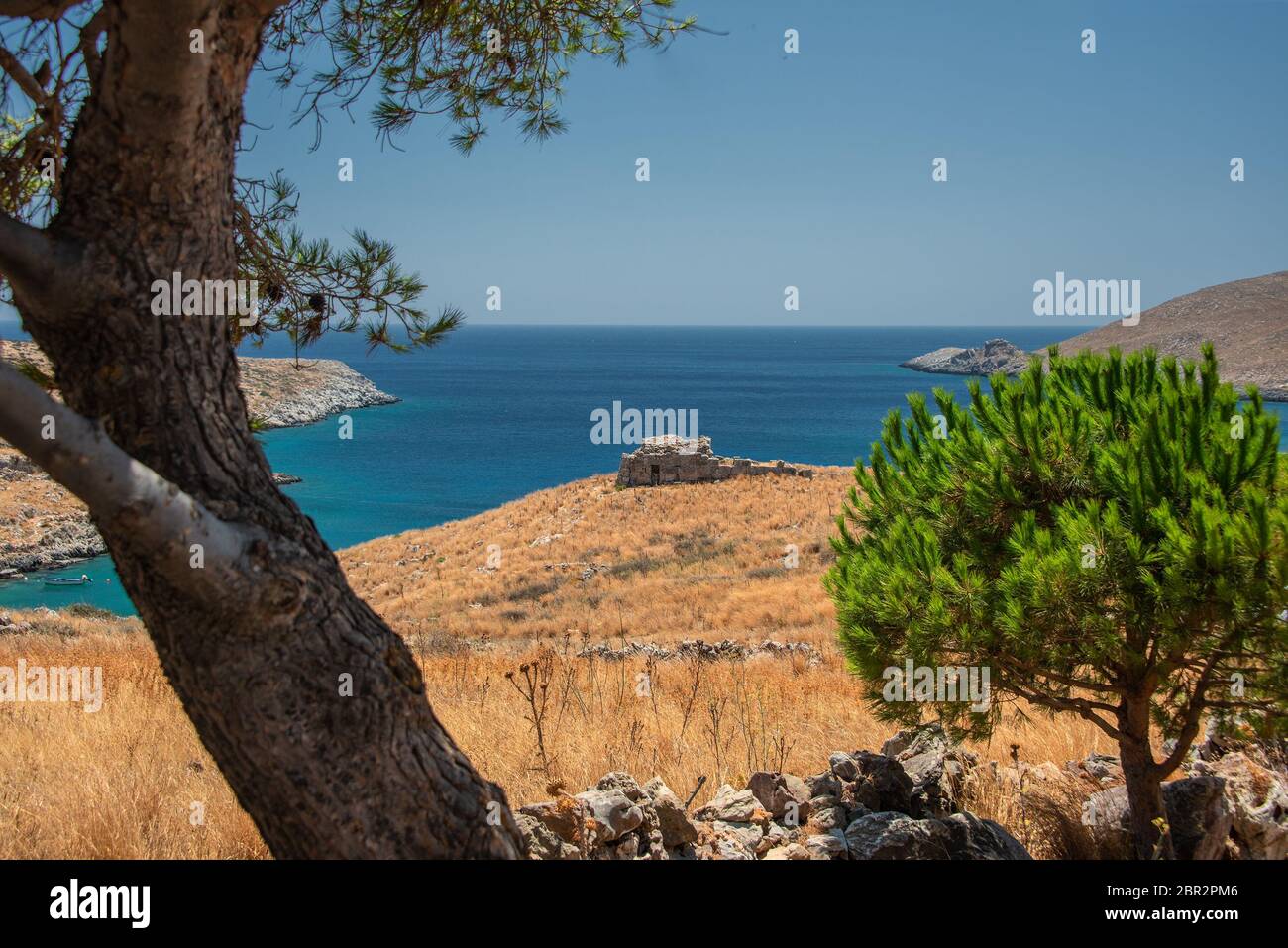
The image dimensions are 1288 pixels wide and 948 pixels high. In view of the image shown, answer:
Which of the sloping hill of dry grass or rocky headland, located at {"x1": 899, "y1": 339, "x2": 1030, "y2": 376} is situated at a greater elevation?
rocky headland, located at {"x1": 899, "y1": 339, "x2": 1030, "y2": 376}

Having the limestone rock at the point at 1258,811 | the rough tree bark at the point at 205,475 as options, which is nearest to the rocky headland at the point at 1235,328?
→ the limestone rock at the point at 1258,811

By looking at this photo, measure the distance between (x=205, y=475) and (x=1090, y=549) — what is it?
3511mm

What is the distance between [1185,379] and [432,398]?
14586 centimetres

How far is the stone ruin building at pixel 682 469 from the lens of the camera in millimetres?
44469

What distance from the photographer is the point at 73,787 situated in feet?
14.1

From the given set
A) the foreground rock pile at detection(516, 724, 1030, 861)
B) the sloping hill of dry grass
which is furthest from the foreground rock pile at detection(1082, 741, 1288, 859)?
the sloping hill of dry grass

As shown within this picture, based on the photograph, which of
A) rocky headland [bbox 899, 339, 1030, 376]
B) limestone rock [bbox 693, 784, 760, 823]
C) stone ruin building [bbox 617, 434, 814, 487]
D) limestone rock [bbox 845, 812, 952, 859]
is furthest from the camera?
rocky headland [bbox 899, 339, 1030, 376]

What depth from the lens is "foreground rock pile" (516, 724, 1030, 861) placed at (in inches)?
145

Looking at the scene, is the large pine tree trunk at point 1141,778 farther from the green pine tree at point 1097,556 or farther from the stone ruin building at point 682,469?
the stone ruin building at point 682,469

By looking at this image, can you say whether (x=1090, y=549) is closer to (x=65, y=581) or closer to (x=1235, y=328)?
(x=65, y=581)

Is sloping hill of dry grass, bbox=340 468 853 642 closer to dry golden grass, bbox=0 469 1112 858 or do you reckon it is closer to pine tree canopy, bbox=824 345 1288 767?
dry golden grass, bbox=0 469 1112 858

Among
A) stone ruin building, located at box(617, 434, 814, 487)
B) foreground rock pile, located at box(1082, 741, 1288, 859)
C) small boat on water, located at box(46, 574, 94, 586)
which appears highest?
foreground rock pile, located at box(1082, 741, 1288, 859)

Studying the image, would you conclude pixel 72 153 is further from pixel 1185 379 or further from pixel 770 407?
pixel 770 407

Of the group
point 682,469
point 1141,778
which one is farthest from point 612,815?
point 682,469
